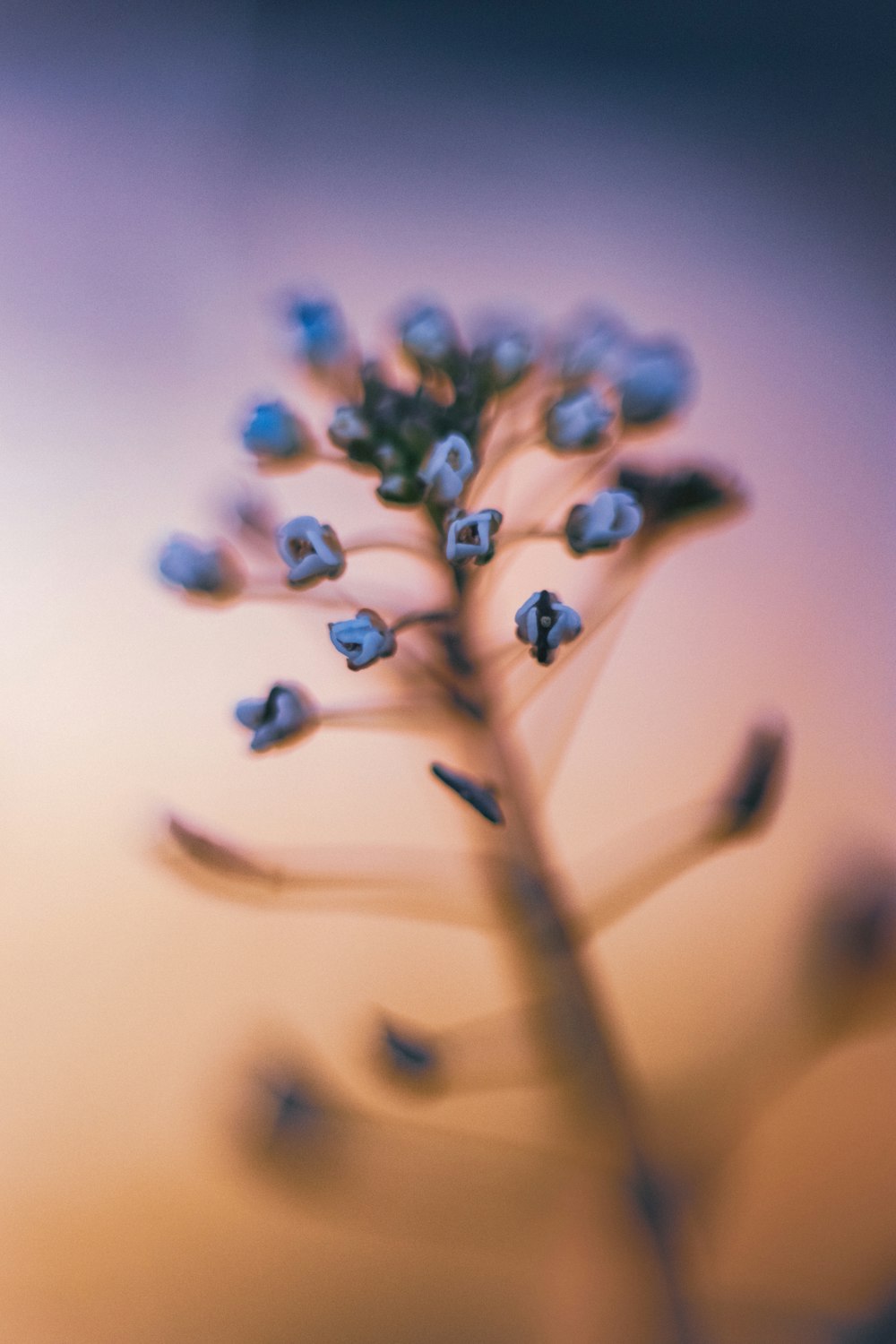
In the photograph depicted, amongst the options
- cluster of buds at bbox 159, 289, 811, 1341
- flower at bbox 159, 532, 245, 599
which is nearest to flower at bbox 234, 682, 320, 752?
cluster of buds at bbox 159, 289, 811, 1341

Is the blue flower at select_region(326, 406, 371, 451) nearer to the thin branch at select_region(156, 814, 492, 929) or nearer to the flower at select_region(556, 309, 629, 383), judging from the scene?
the flower at select_region(556, 309, 629, 383)

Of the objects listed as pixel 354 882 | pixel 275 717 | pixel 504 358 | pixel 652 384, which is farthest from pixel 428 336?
pixel 354 882

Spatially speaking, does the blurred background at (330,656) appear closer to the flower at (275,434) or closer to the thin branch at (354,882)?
the thin branch at (354,882)

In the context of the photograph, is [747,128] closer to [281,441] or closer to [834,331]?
[834,331]

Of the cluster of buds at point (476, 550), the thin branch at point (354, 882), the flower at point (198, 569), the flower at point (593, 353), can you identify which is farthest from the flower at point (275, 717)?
the flower at point (593, 353)

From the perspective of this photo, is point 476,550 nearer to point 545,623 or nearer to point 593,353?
point 545,623
